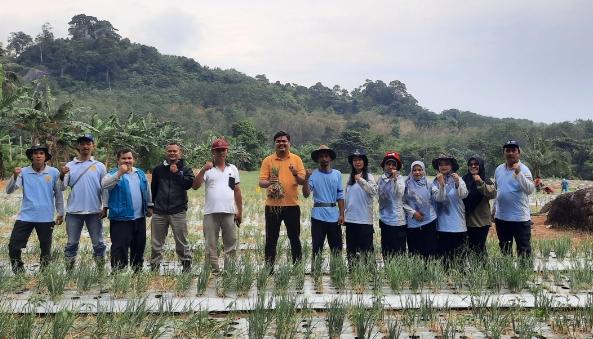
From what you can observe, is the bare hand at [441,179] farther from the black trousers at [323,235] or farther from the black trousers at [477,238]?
the black trousers at [323,235]

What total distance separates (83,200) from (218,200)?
1.39 m

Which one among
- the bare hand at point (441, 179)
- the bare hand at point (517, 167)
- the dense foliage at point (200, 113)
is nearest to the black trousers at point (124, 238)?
the bare hand at point (441, 179)

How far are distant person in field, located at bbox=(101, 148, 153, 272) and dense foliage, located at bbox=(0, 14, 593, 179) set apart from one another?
13981mm

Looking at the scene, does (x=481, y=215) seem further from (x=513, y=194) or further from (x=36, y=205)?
(x=36, y=205)

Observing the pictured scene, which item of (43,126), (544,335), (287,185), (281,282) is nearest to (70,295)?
(281,282)

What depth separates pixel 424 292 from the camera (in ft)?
15.2

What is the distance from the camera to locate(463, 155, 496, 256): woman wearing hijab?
5273 mm

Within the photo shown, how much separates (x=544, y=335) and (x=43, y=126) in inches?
822

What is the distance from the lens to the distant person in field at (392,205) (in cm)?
532

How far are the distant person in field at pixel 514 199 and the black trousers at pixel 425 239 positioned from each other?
71 cm

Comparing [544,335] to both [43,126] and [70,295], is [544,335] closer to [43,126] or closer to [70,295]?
[70,295]

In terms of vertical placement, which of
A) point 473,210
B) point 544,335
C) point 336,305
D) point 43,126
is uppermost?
point 43,126

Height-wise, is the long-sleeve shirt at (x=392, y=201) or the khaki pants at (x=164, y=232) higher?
the long-sleeve shirt at (x=392, y=201)

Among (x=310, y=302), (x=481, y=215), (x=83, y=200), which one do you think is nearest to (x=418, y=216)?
(x=481, y=215)
